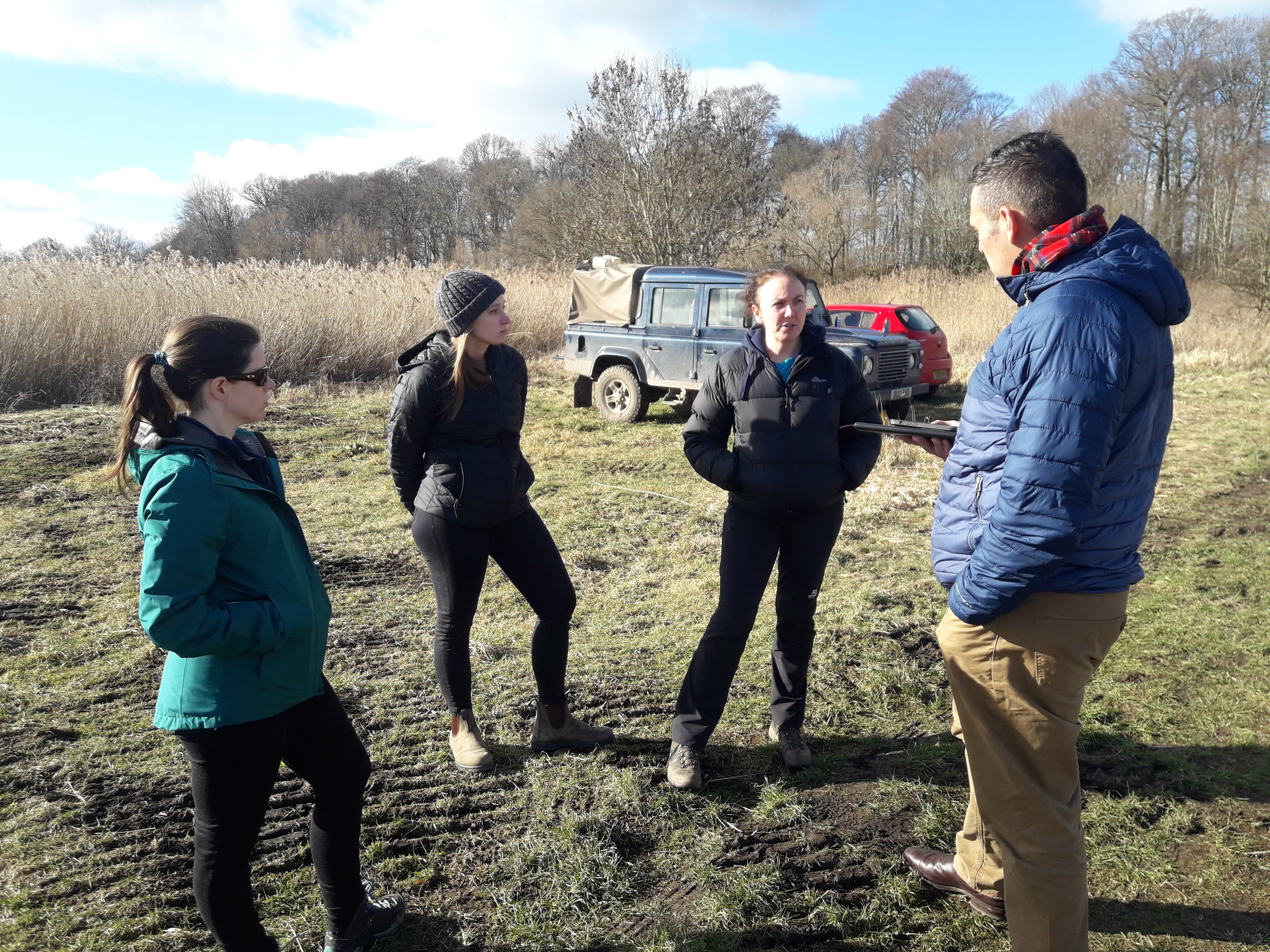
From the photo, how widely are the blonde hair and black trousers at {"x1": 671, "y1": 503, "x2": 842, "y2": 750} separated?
1.06 meters

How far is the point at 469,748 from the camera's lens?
3227 millimetres

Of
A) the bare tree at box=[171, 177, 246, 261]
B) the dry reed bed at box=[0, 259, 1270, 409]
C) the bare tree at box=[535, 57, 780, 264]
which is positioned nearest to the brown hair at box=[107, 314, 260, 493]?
the dry reed bed at box=[0, 259, 1270, 409]

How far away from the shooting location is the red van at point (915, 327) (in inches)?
509

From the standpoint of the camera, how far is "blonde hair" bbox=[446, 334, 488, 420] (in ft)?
9.80

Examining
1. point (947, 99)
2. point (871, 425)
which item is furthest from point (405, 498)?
point (947, 99)

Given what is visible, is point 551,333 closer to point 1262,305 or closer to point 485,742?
point 1262,305

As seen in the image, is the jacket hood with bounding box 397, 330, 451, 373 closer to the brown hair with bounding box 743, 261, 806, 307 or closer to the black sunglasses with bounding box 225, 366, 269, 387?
Result: the black sunglasses with bounding box 225, 366, 269, 387

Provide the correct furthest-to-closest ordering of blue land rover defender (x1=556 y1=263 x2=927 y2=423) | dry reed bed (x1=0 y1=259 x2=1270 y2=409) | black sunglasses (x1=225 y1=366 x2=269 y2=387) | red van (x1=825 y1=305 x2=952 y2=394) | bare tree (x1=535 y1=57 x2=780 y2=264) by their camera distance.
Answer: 1. bare tree (x1=535 y1=57 x2=780 y2=264)
2. red van (x1=825 y1=305 x2=952 y2=394)
3. dry reed bed (x1=0 y1=259 x2=1270 y2=409)
4. blue land rover defender (x1=556 y1=263 x2=927 y2=423)
5. black sunglasses (x1=225 y1=366 x2=269 y2=387)

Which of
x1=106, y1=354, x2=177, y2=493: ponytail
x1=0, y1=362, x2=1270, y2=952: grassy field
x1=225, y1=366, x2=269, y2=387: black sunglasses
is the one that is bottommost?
x1=0, y1=362, x2=1270, y2=952: grassy field

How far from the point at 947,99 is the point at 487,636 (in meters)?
46.6

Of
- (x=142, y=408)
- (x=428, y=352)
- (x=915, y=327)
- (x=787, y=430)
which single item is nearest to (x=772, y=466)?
(x=787, y=430)

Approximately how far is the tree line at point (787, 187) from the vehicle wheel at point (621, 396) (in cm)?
851

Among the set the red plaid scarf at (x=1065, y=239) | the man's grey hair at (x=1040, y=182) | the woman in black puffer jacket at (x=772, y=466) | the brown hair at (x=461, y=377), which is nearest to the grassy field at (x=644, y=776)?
the woman in black puffer jacket at (x=772, y=466)

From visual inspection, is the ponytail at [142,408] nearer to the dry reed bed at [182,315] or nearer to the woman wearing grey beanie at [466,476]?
the woman wearing grey beanie at [466,476]
